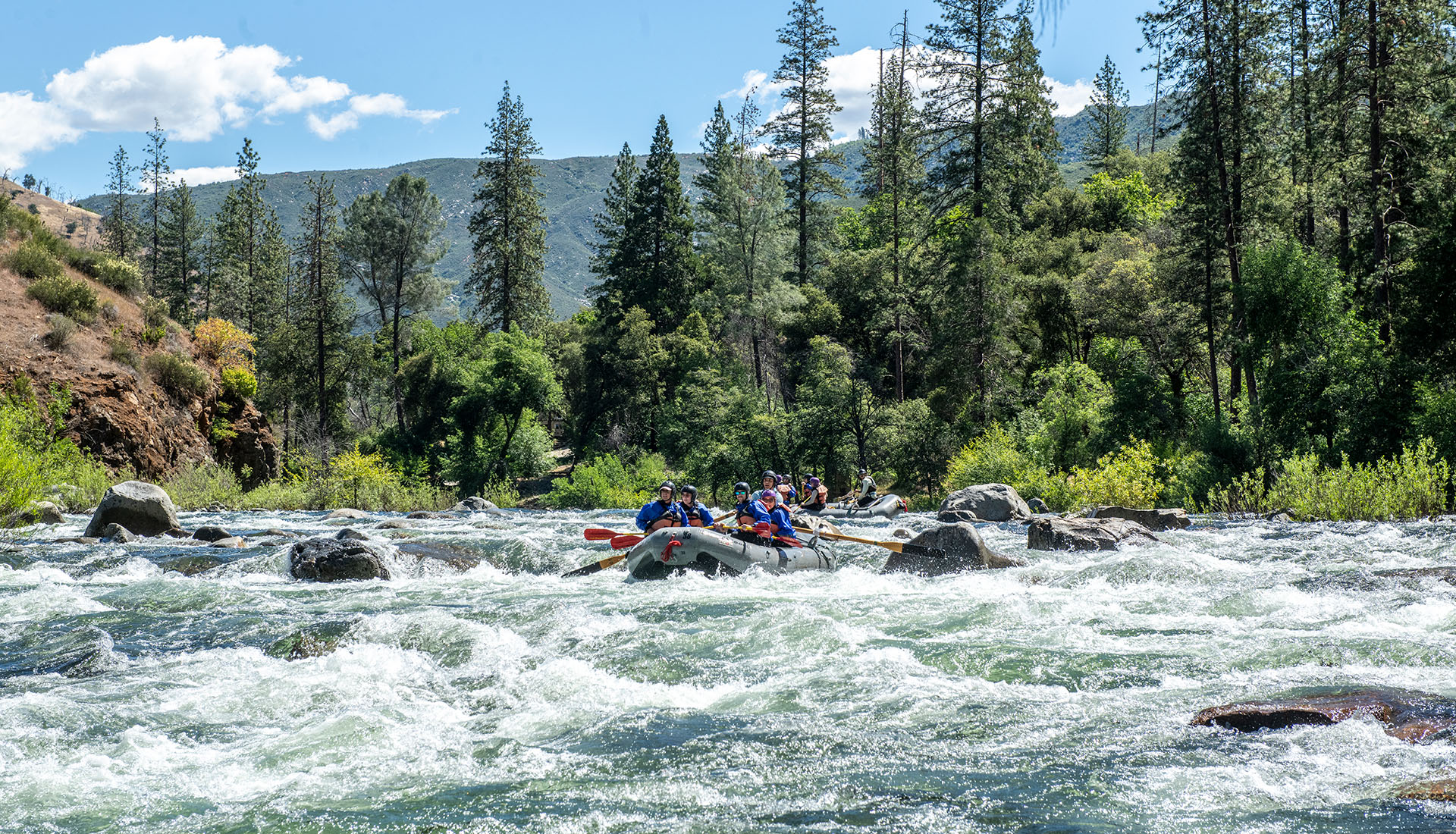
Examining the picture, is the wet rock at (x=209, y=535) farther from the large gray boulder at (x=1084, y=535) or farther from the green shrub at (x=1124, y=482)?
the green shrub at (x=1124, y=482)

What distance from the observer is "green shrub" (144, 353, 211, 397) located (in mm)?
29953

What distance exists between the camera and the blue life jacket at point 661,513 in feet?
50.1

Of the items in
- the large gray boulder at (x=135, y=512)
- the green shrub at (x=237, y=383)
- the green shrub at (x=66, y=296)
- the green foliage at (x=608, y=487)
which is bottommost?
the green foliage at (x=608, y=487)

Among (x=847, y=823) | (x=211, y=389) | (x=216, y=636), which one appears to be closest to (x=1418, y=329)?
(x=847, y=823)

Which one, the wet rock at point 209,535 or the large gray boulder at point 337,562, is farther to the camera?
the wet rock at point 209,535

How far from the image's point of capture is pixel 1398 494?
17.0 meters

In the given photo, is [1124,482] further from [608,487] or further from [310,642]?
[310,642]

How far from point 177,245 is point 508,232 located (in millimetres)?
30608

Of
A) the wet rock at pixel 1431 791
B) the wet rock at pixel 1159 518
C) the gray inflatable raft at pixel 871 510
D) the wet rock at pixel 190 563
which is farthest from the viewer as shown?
the gray inflatable raft at pixel 871 510

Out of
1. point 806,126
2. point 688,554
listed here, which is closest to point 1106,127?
point 806,126

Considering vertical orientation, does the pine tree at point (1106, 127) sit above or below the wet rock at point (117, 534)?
above

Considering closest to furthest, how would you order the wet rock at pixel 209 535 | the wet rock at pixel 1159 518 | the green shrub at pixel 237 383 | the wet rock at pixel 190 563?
the wet rock at pixel 190 563
the wet rock at pixel 209 535
the wet rock at pixel 1159 518
the green shrub at pixel 237 383

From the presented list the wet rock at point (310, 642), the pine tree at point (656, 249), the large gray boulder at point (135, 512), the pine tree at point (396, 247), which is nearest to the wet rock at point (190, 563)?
the large gray boulder at point (135, 512)

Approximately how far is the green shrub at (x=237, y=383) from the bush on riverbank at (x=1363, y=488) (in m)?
30.8
